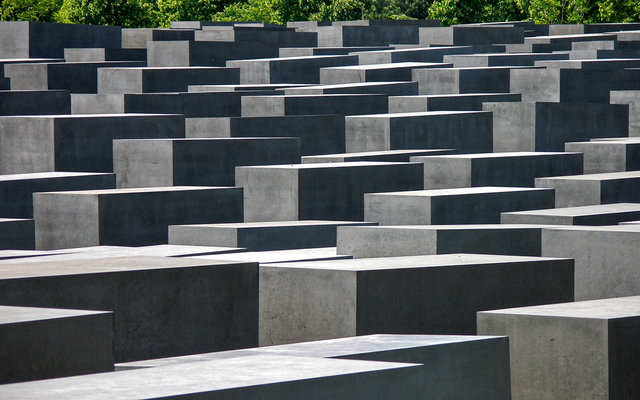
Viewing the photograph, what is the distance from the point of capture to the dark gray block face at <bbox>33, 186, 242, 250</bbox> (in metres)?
11.8

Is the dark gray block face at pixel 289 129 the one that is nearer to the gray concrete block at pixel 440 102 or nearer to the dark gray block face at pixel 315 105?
the dark gray block face at pixel 315 105

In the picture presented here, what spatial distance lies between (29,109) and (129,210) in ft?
20.2

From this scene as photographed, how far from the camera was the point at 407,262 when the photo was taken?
827 centimetres

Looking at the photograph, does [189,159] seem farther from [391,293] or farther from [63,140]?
[391,293]

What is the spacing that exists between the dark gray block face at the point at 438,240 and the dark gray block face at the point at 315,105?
749 cm

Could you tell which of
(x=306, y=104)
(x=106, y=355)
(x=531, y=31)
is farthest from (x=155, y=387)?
(x=531, y=31)

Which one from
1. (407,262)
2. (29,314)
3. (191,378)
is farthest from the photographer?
(407,262)

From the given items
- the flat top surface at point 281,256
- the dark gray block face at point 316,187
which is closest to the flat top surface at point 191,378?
the flat top surface at point 281,256

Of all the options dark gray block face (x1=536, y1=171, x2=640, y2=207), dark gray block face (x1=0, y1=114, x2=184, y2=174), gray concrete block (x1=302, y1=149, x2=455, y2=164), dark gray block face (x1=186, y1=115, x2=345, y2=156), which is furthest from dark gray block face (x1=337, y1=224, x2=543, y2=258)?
dark gray block face (x1=186, y1=115, x2=345, y2=156)

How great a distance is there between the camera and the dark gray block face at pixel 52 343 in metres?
5.80

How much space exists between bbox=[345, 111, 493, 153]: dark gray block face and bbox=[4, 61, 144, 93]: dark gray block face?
5832 millimetres

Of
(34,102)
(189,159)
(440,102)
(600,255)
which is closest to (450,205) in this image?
(600,255)

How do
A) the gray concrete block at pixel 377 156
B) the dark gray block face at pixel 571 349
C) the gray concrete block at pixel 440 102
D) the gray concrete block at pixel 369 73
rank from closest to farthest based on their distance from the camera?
1. the dark gray block face at pixel 571 349
2. the gray concrete block at pixel 377 156
3. the gray concrete block at pixel 440 102
4. the gray concrete block at pixel 369 73

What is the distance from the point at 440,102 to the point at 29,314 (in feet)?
41.8
